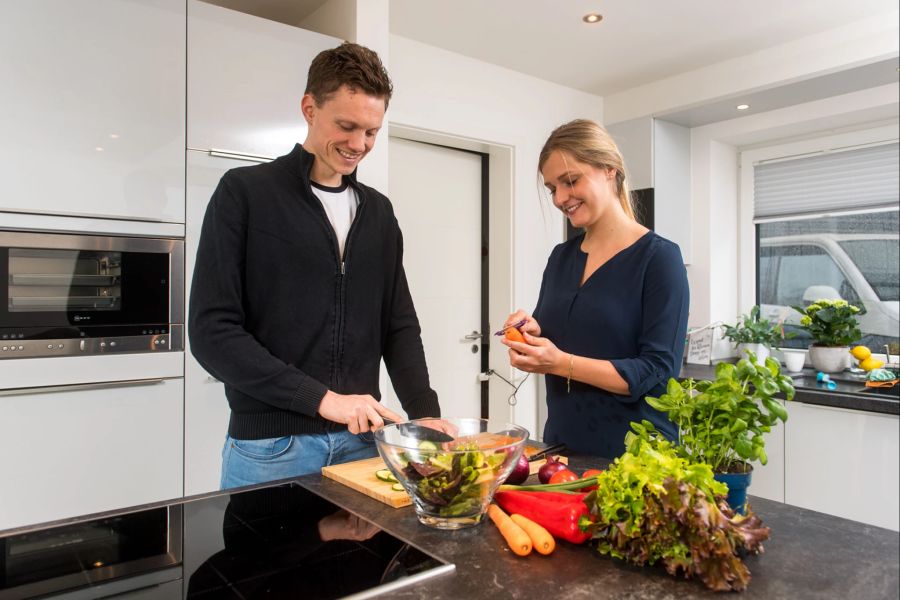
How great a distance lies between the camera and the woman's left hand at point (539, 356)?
134cm

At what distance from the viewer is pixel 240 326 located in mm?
1195

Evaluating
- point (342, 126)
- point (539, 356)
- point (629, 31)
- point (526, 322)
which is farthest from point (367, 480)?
point (629, 31)

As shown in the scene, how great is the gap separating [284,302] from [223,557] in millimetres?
549

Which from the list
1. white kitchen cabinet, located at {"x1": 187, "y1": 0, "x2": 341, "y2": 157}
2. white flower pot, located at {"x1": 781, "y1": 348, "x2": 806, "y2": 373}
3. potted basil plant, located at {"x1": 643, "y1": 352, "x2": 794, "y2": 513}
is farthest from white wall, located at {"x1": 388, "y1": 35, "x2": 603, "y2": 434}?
potted basil plant, located at {"x1": 643, "y1": 352, "x2": 794, "y2": 513}

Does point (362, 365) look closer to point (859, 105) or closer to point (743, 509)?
point (743, 509)

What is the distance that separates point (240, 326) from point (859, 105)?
2.95 meters

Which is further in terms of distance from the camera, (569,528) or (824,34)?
(824,34)

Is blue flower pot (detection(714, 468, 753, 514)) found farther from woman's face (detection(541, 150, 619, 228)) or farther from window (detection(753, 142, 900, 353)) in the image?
window (detection(753, 142, 900, 353))

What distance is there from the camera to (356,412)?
1106 mm

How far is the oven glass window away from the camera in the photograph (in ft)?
5.78

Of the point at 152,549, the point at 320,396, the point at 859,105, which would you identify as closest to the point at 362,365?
the point at 320,396

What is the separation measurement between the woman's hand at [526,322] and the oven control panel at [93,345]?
1087 mm

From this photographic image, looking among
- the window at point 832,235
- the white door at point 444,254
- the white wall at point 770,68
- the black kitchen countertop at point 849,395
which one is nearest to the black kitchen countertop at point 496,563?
the black kitchen countertop at point 849,395

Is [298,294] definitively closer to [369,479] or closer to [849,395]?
[369,479]
